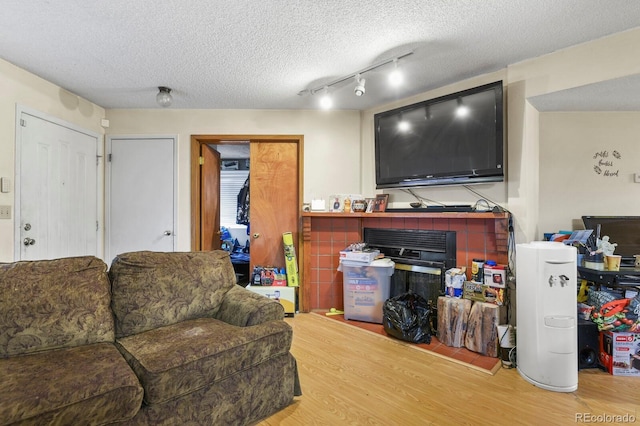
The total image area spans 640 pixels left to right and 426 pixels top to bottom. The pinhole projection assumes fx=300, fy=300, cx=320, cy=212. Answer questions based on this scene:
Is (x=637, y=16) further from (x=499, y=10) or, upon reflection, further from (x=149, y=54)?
(x=149, y=54)

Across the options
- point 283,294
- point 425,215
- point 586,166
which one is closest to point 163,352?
point 283,294

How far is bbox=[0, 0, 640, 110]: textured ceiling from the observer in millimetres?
1776

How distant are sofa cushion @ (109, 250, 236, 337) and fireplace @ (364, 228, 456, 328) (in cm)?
177

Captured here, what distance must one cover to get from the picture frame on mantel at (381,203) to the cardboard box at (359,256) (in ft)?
1.48

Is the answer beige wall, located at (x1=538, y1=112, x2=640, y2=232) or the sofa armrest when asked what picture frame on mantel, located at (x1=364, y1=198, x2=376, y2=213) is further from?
the sofa armrest

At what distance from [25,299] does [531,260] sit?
9.83ft

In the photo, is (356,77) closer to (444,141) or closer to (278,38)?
(278,38)

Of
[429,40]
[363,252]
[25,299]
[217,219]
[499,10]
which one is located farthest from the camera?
[217,219]

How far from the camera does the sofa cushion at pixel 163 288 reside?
5.97 feet

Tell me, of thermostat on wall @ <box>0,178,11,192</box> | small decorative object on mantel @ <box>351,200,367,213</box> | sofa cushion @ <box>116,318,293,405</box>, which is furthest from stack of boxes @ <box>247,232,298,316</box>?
thermostat on wall @ <box>0,178,11,192</box>

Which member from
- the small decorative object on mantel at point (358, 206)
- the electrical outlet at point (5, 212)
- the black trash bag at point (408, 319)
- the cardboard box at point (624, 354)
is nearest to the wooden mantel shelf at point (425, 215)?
the small decorative object on mantel at point (358, 206)

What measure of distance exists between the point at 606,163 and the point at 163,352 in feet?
12.4

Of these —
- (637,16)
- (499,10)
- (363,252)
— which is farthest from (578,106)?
(363,252)

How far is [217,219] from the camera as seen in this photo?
4082 mm
